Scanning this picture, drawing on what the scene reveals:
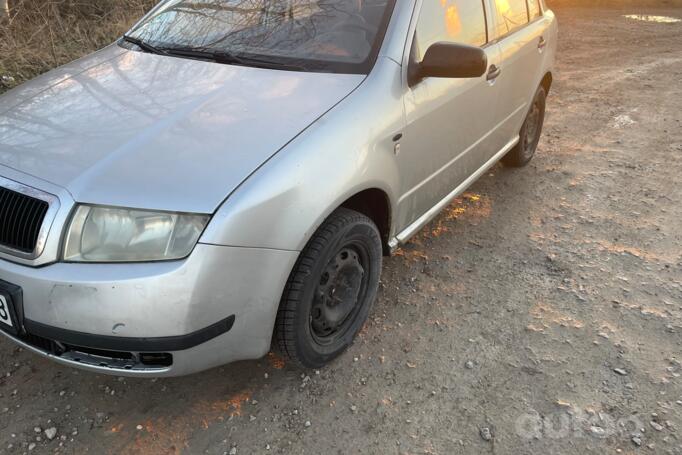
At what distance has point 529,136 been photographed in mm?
4469

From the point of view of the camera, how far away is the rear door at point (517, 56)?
3385mm

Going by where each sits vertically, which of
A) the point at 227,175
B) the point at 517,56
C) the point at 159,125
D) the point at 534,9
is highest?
the point at 159,125

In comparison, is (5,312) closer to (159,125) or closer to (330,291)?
(159,125)

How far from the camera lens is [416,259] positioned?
3334mm

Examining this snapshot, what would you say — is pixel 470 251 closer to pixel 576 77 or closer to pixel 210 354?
pixel 210 354

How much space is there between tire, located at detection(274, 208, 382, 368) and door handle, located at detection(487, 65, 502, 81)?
1278 millimetres

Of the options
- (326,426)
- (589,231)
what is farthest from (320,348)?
(589,231)

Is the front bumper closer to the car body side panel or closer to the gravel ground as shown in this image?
the gravel ground

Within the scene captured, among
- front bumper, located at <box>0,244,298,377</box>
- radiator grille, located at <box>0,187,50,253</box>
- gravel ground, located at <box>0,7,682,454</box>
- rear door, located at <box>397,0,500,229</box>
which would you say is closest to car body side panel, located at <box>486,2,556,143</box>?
rear door, located at <box>397,0,500,229</box>

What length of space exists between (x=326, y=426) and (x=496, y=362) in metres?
0.85

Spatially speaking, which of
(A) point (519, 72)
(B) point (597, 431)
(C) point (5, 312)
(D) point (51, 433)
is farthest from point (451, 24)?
(D) point (51, 433)

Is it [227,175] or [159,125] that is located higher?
[159,125]

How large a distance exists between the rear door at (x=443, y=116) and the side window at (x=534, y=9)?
0.85 m

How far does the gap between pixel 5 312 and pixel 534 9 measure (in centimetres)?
375
